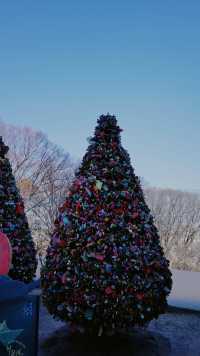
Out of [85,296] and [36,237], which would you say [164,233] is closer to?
[36,237]

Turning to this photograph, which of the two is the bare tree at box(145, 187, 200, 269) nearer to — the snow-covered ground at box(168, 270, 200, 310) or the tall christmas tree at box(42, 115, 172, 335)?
the snow-covered ground at box(168, 270, 200, 310)

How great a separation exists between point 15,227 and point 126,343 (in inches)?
93.1

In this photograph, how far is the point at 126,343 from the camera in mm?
5676

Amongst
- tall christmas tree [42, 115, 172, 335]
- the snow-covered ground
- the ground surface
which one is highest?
tall christmas tree [42, 115, 172, 335]

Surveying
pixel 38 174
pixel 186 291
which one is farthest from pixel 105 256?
pixel 38 174

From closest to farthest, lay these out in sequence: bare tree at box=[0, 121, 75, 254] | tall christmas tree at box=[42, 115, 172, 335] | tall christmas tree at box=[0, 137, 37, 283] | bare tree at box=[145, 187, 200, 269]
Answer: tall christmas tree at box=[42, 115, 172, 335] → tall christmas tree at box=[0, 137, 37, 283] → bare tree at box=[0, 121, 75, 254] → bare tree at box=[145, 187, 200, 269]

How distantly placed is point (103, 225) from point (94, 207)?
0.27 metres

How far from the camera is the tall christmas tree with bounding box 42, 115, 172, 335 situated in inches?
194

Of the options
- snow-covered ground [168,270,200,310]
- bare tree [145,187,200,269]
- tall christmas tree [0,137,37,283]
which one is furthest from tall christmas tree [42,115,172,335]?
bare tree [145,187,200,269]

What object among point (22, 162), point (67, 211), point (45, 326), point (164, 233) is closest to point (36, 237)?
point (22, 162)

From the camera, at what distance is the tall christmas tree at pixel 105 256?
4.92 m

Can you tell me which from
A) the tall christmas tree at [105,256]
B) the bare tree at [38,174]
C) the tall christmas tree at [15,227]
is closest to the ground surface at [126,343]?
the tall christmas tree at [105,256]

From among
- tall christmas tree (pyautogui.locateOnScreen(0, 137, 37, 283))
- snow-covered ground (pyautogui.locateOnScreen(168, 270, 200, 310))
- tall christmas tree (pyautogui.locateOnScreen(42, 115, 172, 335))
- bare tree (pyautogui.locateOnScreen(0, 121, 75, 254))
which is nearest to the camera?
tall christmas tree (pyautogui.locateOnScreen(42, 115, 172, 335))

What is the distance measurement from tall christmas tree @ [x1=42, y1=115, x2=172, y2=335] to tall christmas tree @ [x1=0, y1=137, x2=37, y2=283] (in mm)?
904
